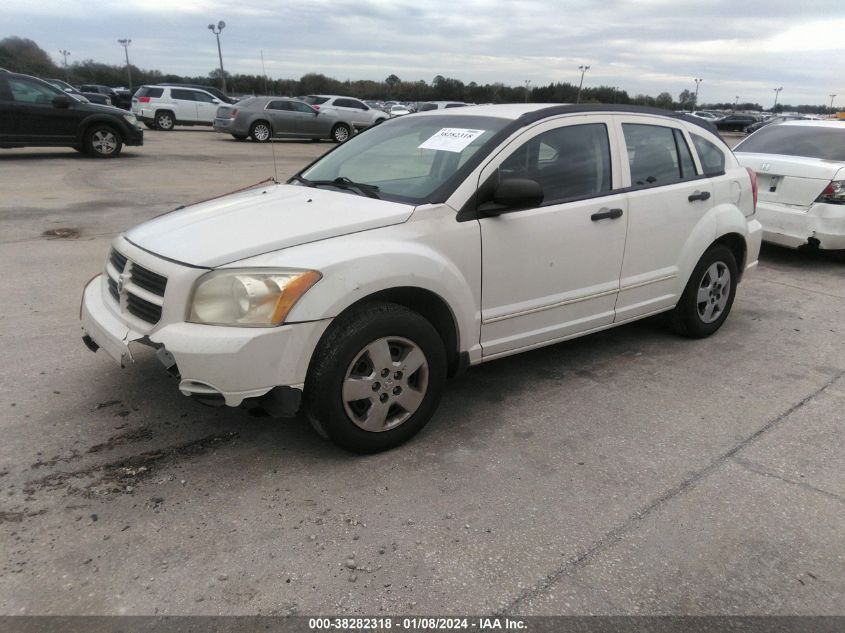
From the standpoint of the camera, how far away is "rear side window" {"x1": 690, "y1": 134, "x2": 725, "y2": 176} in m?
4.80

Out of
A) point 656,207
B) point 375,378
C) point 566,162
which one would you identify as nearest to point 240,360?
point 375,378

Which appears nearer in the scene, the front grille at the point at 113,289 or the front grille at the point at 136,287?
the front grille at the point at 136,287

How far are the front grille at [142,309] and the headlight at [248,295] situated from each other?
8.6 inches

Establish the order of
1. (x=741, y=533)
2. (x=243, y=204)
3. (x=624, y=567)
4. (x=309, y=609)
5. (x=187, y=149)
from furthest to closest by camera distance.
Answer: (x=187, y=149), (x=243, y=204), (x=741, y=533), (x=624, y=567), (x=309, y=609)

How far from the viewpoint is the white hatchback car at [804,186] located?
7.06 meters

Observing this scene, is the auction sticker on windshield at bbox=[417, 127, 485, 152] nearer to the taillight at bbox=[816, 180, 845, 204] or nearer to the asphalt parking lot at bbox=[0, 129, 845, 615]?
the asphalt parking lot at bbox=[0, 129, 845, 615]

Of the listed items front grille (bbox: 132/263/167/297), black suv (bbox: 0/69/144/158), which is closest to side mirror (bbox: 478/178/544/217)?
front grille (bbox: 132/263/167/297)

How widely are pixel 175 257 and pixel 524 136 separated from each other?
6.57 ft

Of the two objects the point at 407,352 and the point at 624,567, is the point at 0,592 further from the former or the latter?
the point at 624,567

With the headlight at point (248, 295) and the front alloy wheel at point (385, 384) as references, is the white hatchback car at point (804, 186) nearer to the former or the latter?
the front alloy wheel at point (385, 384)

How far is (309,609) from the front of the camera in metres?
2.27

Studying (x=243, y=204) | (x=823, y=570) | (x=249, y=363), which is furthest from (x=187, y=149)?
(x=823, y=570)

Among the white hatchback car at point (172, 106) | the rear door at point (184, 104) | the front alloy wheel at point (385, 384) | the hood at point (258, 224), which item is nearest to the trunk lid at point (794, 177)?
the hood at point (258, 224)

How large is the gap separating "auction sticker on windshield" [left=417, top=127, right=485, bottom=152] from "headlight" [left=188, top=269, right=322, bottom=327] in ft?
4.33
